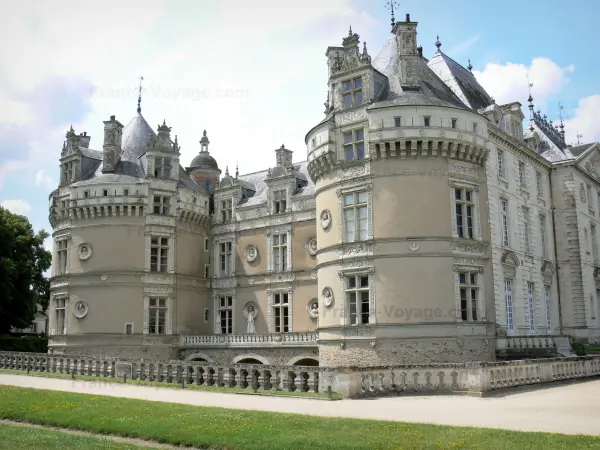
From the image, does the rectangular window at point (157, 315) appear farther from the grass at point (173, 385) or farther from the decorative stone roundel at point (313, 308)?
the decorative stone roundel at point (313, 308)

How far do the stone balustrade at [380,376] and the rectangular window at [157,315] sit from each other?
10.6 m

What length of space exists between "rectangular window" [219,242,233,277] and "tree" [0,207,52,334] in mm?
13751

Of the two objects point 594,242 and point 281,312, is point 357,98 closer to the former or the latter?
point 281,312

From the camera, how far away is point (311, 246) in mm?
34500

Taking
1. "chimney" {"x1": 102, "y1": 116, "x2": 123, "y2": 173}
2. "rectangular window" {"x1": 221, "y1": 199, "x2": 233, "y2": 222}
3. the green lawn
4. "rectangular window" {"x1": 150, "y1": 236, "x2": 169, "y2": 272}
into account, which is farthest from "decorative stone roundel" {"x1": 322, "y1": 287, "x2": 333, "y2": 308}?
"chimney" {"x1": 102, "y1": 116, "x2": 123, "y2": 173}

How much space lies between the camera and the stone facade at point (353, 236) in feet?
83.0

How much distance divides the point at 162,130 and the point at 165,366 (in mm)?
17686

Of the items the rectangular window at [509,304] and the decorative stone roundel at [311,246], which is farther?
the decorative stone roundel at [311,246]

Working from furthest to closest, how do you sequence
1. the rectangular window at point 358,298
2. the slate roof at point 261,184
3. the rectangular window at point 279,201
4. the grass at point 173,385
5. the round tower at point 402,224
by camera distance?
1. the rectangular window at point 279,201
2. the slate roof at point 261,184
3. the rectangular window at point 358,298
4. the round tower at point 402,224
5. the grass at point 173,385

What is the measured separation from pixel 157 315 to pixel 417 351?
663 inches

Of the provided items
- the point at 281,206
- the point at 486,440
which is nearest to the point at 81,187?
the point at 281,206

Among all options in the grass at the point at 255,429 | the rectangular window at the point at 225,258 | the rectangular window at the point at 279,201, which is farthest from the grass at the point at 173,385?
the rectangular window at the point at 279,201

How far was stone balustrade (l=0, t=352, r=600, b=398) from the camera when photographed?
18.0 meters

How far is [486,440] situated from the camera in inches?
405
